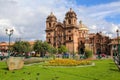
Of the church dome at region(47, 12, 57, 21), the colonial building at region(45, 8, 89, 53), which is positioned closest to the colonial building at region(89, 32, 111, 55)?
the colonial building at region(45, 8, 89, 53)

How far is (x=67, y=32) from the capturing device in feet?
312

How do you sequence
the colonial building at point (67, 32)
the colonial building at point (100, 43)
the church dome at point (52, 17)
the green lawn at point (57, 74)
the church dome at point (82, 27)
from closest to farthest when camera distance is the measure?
the green lawn at point (57, 74), the colonial building at point (100, 43), the colonial building at point (67, 32), the church dome at point (52, 17), the church dome at point (82, 27)

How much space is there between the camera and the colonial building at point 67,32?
306ft

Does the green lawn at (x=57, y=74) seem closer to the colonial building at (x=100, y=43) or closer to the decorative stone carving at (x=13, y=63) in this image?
the decorative stone carving at (x=13, y=63)

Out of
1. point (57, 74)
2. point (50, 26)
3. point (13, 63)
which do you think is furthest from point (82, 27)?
point (57, 74)

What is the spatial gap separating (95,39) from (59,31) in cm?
1477

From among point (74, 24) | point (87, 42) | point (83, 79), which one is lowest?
point (83, 79)

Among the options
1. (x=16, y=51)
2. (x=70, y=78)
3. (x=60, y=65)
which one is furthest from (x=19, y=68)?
(x=16, y=51)

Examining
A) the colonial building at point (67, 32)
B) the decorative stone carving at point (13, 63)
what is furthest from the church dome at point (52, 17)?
the decorative stone carving at point (13, 63)

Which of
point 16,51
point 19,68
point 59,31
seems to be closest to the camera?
point 19,68

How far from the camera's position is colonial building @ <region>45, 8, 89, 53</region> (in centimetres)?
9312

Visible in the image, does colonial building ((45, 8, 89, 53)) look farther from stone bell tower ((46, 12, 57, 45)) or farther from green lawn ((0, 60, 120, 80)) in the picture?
green lawn ((0, 60, 120, 80))

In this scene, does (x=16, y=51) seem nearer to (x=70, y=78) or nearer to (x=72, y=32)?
(x=72, y=32)

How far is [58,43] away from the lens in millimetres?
99000
